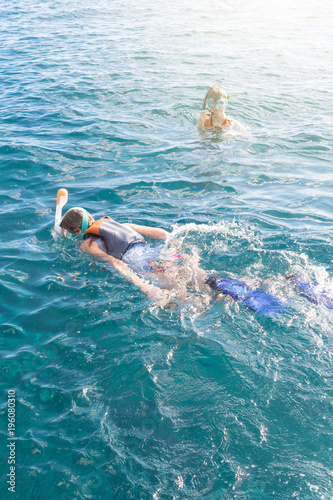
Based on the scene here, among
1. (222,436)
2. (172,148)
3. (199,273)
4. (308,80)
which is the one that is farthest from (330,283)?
(308,80)

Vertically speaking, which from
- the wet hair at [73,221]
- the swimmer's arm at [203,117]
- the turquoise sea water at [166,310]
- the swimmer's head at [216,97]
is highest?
the swimmer's head at [216,97]

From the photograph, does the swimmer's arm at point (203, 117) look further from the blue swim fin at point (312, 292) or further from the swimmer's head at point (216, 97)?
the blue swim fin at point (312, 292)

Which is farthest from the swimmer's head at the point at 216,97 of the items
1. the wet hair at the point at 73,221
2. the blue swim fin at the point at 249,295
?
the blue swim fin at the point at 249,295

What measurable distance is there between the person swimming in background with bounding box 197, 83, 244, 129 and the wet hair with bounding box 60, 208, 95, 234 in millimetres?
5052

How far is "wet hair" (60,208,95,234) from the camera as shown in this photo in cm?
556

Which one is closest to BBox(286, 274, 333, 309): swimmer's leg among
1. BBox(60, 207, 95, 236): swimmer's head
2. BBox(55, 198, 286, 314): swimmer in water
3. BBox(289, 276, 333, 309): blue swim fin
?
BBox(289, 276, 333, 309): blue swim fin

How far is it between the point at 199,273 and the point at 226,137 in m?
5.37

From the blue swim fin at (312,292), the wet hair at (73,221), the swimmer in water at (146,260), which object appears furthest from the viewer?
the wet hair at (73,221)

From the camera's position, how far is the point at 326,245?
18.5 ft

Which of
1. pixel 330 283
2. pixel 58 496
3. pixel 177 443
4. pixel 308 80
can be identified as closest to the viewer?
pixel 58 496

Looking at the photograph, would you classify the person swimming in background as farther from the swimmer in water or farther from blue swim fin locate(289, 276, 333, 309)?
blue swim fin locate(289, 276, 333, 309)

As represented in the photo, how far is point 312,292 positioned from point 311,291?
22 millimetres

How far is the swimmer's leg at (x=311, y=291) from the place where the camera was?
4.46 m

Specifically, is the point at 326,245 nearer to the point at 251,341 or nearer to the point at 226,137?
the point at 251,341
